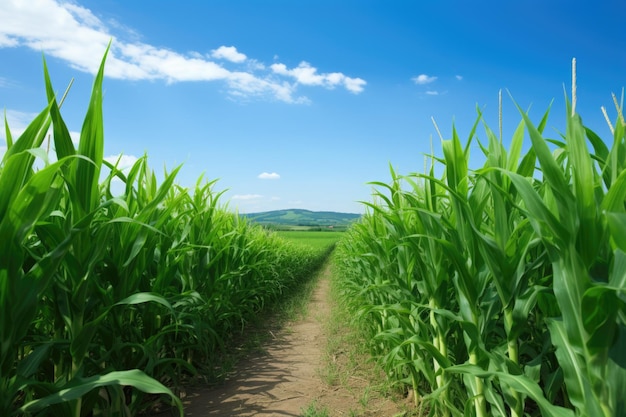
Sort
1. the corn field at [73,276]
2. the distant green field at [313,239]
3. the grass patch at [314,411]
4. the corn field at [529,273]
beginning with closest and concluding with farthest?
the corn field at [529,273], the corn field at [73,276], the grass patch at [314,411], the distant green field at [313,239]

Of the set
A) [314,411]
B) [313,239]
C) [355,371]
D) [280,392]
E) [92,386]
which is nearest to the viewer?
[92,386]

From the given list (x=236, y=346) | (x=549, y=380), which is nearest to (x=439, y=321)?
(x=549, y=380)

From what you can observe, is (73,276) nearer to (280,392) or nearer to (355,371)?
(280,392)

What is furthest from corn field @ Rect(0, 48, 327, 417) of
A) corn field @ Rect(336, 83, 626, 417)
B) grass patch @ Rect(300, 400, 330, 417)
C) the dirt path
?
corn field @ Rect(336, 83, 626, 417)

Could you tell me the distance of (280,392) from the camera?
3.45m

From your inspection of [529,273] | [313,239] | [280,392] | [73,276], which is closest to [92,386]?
[73,276]

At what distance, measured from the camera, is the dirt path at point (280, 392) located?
10.00 feet

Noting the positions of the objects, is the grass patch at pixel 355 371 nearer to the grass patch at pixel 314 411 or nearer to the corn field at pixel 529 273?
the grass patch at pixel 314 411

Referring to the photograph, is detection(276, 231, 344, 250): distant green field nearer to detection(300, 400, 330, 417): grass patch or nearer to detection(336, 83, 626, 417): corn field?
detection(300, 400, 330, 417): grass patch

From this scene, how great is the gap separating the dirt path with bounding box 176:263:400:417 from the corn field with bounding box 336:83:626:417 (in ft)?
2.73

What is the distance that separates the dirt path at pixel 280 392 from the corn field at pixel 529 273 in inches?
32.7

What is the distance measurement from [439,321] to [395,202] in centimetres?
111

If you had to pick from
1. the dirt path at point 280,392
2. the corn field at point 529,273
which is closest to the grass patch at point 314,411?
the dirt path at point 280,392

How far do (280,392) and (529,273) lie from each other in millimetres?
2429
